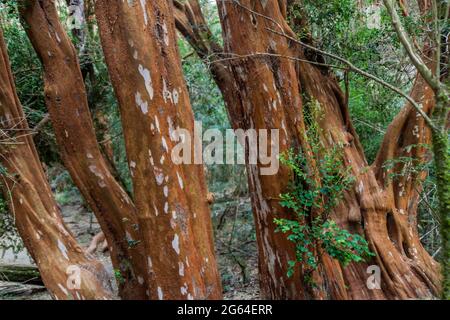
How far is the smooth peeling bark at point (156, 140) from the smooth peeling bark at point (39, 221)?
2.86ft

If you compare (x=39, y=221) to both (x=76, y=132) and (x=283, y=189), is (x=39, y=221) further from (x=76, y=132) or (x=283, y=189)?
(x=283, y=189)

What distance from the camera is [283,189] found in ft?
13.3

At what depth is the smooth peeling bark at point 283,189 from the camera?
416 cm

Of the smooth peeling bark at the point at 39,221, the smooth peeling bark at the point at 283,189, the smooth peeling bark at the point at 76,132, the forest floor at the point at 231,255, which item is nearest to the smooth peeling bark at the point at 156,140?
the smooth peeling bark at the point at 39,221

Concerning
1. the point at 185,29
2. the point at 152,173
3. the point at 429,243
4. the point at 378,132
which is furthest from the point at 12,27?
the point at 429,243

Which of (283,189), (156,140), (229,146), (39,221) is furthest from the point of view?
(229,146)

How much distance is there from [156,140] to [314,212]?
5.12 ft

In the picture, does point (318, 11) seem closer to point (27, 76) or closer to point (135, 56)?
point (135, 56)

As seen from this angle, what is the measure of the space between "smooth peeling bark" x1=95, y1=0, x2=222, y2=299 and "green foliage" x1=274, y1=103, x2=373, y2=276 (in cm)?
91

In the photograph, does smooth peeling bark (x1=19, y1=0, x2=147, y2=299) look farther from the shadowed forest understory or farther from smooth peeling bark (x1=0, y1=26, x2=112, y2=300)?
smooth peeling bark (x1=0, y1=26, x2=112, y2=300)

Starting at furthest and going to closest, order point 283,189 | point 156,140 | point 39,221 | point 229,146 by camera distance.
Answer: point 229,146 → point 283,189 → point 39,221 → point 156,140

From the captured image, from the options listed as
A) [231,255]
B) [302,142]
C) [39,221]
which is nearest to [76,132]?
[39,221]

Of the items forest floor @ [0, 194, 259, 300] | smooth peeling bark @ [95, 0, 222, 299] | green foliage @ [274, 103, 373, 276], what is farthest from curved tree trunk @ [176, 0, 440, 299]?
forest floor @ [0, 194, 259, 300]

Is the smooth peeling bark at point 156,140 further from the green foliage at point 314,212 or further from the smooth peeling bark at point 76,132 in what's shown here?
the smooth peeling bark at point 76,132
